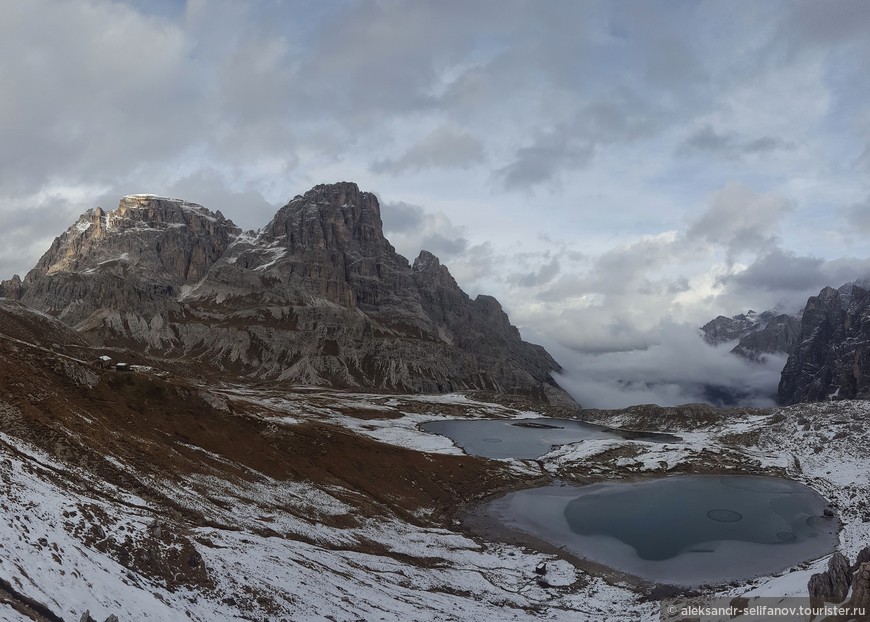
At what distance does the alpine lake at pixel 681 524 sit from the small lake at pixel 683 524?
108 mm

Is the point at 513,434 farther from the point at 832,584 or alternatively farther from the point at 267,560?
the point at 832,584

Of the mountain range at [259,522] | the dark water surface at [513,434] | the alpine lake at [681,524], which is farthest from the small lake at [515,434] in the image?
the alpine lake at [681,524]

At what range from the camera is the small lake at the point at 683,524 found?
51875mm

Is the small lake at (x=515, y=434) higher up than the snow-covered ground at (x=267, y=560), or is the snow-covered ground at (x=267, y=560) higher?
the snow-covered ground at (x=267, y=560)

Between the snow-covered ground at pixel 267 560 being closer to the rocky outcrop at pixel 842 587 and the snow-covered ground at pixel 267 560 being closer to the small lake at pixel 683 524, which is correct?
the rocky outcrop at pixel 842 587

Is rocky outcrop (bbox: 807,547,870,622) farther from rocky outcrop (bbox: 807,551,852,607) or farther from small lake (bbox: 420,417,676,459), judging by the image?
small lake (bbox: 420,417,676,459)

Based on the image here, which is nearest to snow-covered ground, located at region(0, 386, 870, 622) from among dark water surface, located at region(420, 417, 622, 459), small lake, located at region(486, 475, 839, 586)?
small lake, located at region(486, 475, 839, 586)

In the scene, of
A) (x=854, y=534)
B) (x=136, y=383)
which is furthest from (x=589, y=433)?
(x=136, y=383)

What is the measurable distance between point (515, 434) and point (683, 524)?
84.7 meters

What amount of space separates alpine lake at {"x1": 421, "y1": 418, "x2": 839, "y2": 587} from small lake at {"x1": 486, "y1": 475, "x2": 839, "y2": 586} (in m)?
0.11

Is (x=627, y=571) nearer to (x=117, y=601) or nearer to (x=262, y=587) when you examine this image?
(x=262, y=587)

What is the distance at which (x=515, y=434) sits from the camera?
149625mm

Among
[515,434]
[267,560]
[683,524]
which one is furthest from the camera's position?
[515,434]

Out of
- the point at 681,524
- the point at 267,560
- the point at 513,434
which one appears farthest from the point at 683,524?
the point at 513,434
